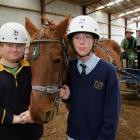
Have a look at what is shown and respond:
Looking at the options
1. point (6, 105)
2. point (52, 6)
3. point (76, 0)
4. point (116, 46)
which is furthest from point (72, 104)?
point (76, 0)

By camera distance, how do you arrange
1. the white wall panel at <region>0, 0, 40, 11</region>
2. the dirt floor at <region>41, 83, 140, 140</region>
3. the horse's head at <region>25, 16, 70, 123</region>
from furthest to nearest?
the white wall panel at <region>0, 0, 40, 11</region> → the dirt floor at <region>41, 83, 140, 140</region> → the horse's head at <region>25, 16, 70, 123</region>

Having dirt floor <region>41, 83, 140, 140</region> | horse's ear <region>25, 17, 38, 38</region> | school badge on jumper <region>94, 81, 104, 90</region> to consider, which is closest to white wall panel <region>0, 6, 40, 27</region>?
dirt floor <region>41, 83, 140, 140</region>

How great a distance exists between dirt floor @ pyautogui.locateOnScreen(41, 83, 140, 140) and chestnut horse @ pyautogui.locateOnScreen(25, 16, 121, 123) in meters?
2.40

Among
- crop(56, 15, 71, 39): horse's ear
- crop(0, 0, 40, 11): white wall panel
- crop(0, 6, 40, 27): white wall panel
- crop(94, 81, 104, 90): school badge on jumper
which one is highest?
crop(0, 0, 40, 11): white wall panel

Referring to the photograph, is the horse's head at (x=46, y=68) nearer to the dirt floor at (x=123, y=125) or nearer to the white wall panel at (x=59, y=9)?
the dirt floor at (x=123, y=125)

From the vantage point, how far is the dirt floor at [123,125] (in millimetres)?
4441

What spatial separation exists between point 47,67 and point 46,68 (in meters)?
0.01

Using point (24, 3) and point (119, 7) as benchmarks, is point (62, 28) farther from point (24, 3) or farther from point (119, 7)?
point (119, 7)

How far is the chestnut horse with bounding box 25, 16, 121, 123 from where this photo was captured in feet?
6.75

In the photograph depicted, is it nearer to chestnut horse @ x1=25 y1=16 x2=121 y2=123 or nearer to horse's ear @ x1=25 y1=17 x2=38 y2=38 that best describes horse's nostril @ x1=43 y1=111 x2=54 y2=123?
chestnut horse @ x1=25 y1=16 x2=121 y2=123

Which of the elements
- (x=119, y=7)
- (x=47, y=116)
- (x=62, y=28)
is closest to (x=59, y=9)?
(x=119, y=7)

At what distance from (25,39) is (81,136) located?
924 millimetres

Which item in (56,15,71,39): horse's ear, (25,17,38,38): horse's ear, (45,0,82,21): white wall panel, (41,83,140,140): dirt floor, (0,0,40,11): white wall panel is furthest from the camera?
(45,0,82,21): white wall panel

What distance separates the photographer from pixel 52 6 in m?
15.8
